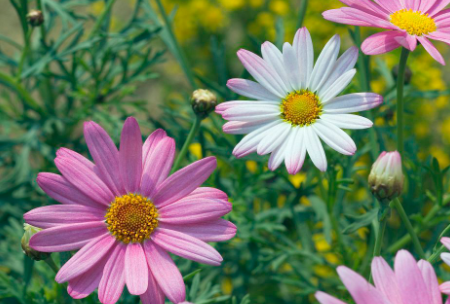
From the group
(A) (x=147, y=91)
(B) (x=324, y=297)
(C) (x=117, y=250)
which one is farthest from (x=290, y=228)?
(A) (x=147, y=91)

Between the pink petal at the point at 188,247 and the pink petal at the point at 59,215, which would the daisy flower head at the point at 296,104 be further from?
the pink petal at the point at 59,215

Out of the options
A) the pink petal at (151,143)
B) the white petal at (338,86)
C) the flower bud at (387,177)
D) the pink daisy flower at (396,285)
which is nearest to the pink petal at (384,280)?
the pink daisy flower at (396,285)

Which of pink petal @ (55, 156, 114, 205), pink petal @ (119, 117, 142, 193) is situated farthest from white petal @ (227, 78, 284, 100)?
pink petal @ (55, 156, 114, 205)

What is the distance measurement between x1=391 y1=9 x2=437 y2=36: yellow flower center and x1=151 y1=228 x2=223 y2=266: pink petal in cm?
55

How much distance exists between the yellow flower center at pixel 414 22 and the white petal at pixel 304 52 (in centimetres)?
17

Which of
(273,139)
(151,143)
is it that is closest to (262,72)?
(273,139)

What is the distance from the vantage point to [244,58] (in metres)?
1.04

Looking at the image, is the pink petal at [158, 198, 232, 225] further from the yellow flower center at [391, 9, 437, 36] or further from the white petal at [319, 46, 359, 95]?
the yellow flower center at [391, 9, 437, 36]

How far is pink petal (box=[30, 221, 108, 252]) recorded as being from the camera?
0.90 meters

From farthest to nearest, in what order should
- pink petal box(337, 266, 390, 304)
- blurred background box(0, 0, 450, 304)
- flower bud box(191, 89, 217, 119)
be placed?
blurred background box(0, 0, 450, 304) < flower bud box(191, 89, 217, 119) < pink petal box(337, 266, 390, 304)

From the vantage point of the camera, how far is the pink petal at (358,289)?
731 millimetres

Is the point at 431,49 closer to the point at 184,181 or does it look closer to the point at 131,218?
the point at 184,181

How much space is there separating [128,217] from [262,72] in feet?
1.25

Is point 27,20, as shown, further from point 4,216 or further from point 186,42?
point 186,42
